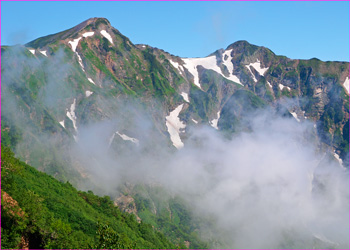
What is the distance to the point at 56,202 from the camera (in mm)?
102250

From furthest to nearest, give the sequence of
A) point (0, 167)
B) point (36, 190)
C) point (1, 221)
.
Answer: point (36, 190)
point (0, 167)
point (1, 221)

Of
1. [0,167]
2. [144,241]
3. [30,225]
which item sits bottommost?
[30,225]

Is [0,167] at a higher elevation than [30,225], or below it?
higher

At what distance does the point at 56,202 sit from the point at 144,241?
1344 inches

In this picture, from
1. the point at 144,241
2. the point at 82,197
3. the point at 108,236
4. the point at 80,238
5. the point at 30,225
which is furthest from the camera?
the point at 82,197

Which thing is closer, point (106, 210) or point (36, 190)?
point (36, 190)

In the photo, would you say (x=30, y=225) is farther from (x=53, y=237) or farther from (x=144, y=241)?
(x=144, y=241)

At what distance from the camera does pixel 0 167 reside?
75.4 m

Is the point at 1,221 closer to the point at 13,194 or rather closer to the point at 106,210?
the point at 13,194

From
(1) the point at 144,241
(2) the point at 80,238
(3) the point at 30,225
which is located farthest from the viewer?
(1) the point at 144,241

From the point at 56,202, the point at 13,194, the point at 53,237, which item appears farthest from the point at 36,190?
the point at 53,237

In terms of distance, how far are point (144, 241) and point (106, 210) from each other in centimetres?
1607

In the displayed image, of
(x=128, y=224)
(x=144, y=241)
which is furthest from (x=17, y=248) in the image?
(x=128, y=224)

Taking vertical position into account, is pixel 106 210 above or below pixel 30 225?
above
